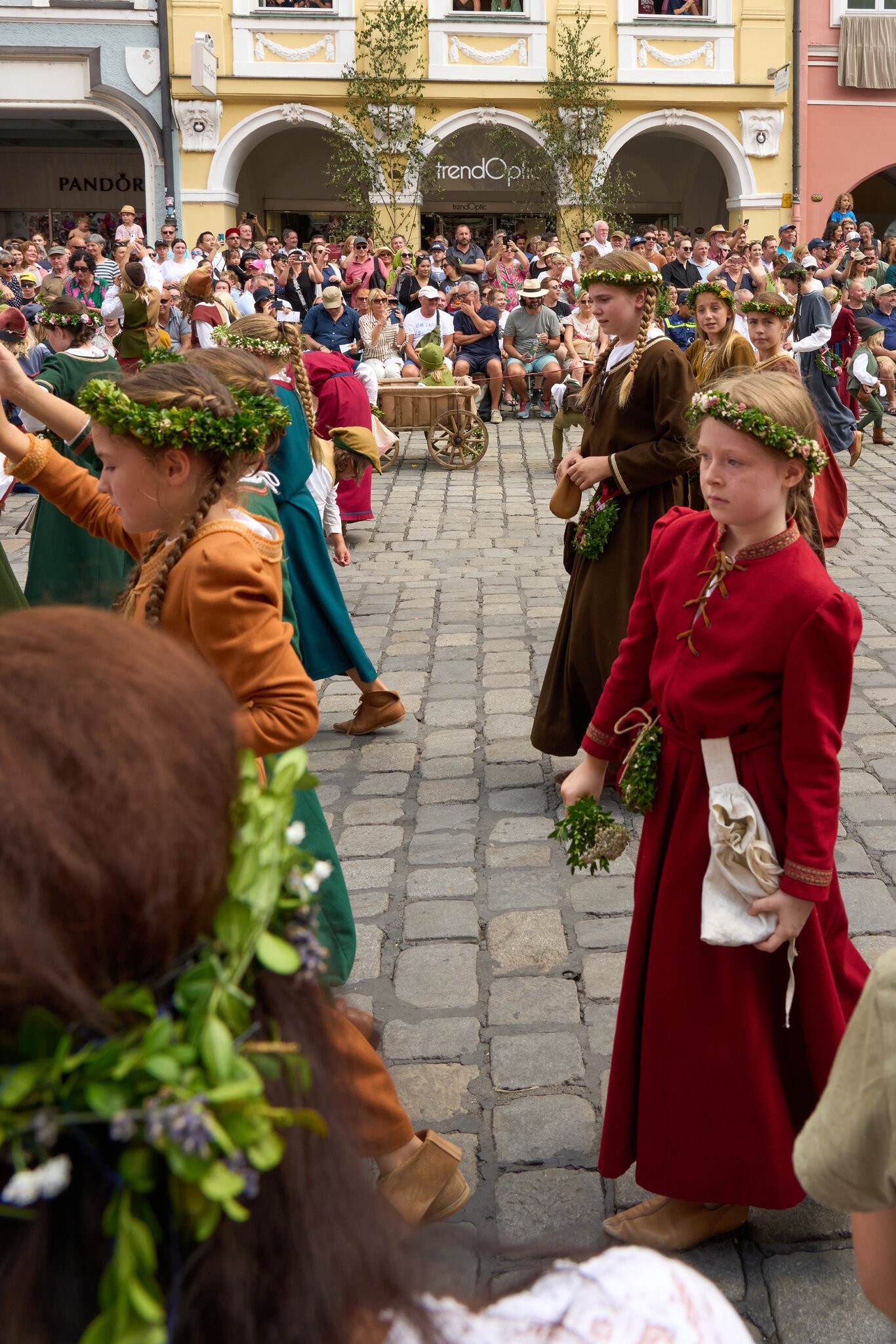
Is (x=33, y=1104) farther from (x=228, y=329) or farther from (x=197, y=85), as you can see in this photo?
(x=197, y=85)

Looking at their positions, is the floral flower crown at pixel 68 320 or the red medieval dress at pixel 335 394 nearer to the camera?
the floral flower crown at pixel 68 320

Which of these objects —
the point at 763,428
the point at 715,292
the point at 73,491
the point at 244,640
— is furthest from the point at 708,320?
the point at 244,640

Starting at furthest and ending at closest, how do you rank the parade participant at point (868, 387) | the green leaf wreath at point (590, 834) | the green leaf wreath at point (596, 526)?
the parade participant at point (868, 387)
the green leaf wreath at point (596, 526)
the green leaf wreath at point (590, 834)

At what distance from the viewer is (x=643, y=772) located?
2.51 metres

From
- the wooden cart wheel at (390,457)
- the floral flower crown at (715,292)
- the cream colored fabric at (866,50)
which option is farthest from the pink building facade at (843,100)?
the floral flower crown at (715,292)

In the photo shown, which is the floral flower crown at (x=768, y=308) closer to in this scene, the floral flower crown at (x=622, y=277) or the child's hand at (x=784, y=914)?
the floral flower crown at (x=622, y=277)

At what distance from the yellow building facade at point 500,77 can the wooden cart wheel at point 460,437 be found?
13.5 m

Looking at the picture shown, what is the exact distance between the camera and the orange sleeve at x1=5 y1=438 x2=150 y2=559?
122 inches

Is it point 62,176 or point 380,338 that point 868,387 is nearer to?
Result: point 380,338

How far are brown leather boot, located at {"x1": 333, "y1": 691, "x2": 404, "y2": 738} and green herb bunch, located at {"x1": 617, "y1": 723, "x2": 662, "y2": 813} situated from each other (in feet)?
10.5

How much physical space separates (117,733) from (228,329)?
4667mm

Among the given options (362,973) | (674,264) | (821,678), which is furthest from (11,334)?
(674,264)

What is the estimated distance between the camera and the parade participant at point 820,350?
484 inches

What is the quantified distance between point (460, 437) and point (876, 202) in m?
23.5
